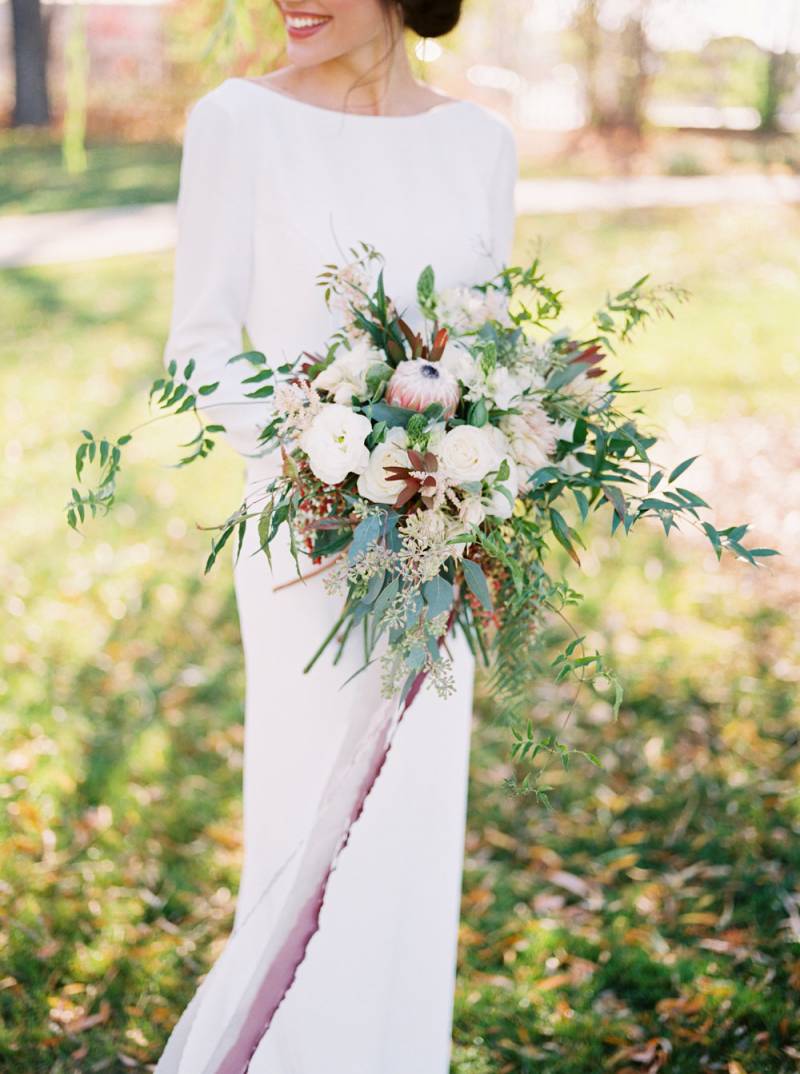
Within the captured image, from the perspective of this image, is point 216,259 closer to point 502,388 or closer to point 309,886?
point 502,388

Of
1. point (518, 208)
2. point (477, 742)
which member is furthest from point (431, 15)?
point (518, 208)

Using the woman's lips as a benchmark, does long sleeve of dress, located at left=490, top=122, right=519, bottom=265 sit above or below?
below

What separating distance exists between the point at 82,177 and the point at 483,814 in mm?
11834

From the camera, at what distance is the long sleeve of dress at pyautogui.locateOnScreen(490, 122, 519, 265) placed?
2.70 meters

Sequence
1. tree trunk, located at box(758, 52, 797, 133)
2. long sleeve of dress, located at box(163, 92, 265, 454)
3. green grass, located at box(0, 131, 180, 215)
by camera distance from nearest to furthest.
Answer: long sleeve of dress, located at box(163, 92, 265, 454), green grass, located at box(0, 131, 180, 215), tree trunk, located at box(758, 52, 797, 133)

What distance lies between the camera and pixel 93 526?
6.02m

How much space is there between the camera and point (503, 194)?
2.72 meters

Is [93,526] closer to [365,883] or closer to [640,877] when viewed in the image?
[640,877]

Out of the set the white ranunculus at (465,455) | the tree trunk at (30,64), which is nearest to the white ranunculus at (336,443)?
the white ranunculus at (465,455)

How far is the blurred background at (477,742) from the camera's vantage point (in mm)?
3197

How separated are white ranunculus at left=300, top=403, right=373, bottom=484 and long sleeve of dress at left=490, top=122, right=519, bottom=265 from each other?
0.88 metres

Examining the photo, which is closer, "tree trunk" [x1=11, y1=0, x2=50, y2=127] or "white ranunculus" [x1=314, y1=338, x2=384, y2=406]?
"white ranunculus" [x1=314, y1=338, x2=384, y2=406]

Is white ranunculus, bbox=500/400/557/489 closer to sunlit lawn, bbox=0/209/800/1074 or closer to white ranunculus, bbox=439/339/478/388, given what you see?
white ranunculus, bbox=439/339/478/388

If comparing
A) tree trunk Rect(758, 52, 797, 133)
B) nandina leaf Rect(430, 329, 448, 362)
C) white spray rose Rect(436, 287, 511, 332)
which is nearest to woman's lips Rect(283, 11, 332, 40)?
white spray rose Rect(436, 287, 511, 332)
